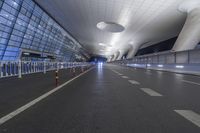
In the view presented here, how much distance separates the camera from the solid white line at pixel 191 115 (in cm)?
442

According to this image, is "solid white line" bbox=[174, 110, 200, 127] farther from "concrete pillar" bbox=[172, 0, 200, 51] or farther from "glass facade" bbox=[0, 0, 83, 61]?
"concrete pillar" bbox=[172, 0, 200, 51]

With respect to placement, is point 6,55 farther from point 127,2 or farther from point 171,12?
point 171,12

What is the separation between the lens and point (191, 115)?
4.91 metres

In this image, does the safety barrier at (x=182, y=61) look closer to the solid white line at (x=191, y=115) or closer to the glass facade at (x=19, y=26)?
the solid white line at (x=191, y=115)

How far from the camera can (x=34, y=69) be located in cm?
A: 2473

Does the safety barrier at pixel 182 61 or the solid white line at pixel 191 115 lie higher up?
the safety barrier at pixel 182 61

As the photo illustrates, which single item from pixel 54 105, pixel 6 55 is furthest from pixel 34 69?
pixel 54 105

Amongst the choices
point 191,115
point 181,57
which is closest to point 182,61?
point 181,57

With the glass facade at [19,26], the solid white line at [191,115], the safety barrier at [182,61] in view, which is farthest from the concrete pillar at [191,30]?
the solid white line at [191,115]

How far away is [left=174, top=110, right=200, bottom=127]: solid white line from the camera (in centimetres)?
442

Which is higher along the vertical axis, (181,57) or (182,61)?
(181,57)

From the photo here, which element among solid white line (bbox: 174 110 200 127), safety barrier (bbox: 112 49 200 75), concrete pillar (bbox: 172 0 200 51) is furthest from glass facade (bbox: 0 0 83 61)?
solid white line (bbox: 174 110 200 127)

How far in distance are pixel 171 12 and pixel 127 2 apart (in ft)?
30.5

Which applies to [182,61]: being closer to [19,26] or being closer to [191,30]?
[191,30]
